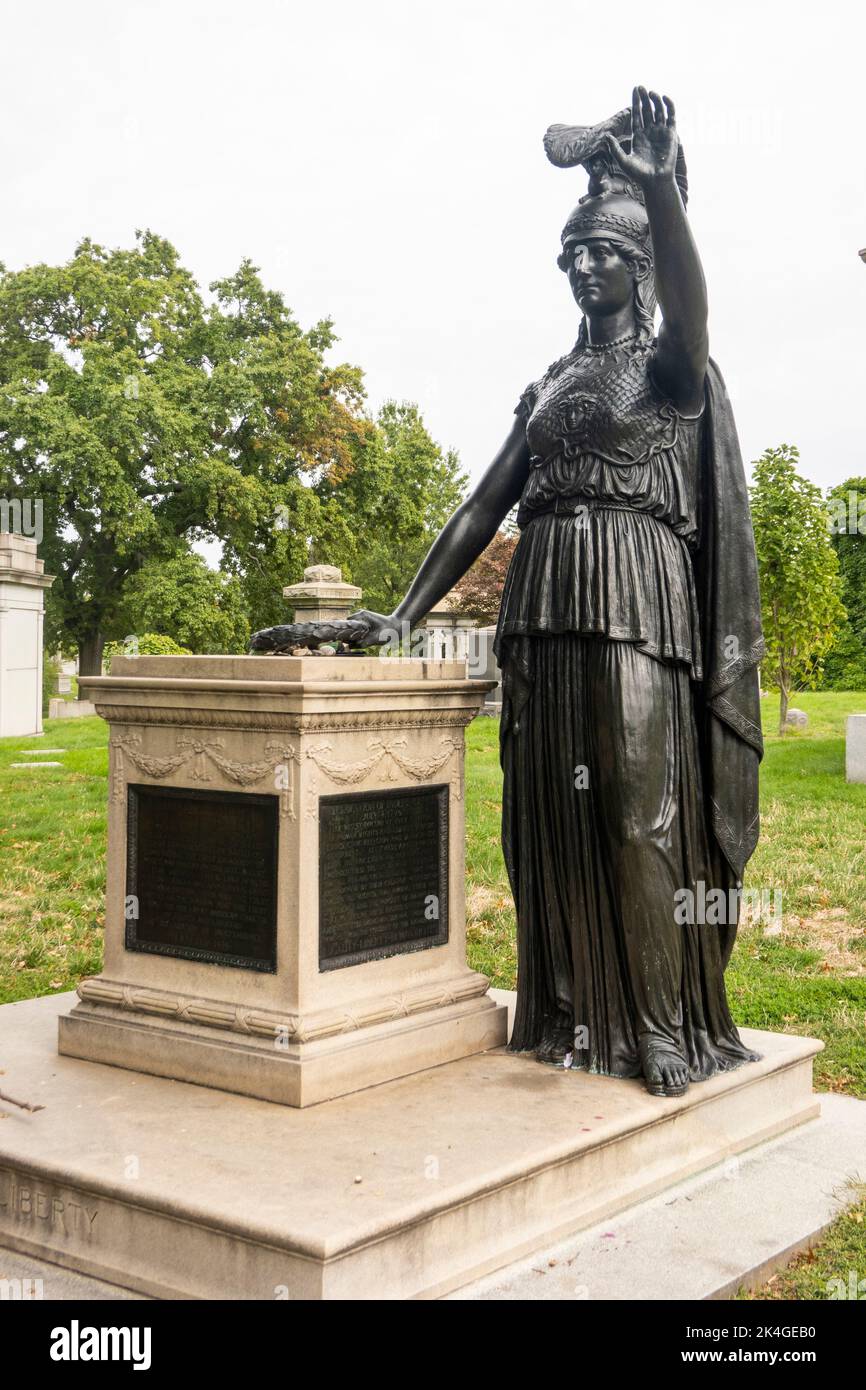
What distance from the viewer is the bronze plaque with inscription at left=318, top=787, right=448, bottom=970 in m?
4.67

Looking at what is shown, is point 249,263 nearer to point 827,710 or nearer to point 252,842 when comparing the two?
point 827,710

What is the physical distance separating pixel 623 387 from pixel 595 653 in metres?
0.98

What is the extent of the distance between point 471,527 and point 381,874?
5.10 ft

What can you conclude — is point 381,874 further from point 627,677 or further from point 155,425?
point 155,425

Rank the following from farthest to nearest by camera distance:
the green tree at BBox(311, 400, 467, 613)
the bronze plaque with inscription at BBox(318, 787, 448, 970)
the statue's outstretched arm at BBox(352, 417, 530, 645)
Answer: the green tree at BBox(311, 400, 467, 613) → the statue's outstretched arm at BBox(352, 417, 530, 645) → the bronze plaque with inscription at BBox(318, 787, 448, 970)

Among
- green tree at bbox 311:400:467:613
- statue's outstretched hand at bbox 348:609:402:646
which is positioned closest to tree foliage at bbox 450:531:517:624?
green tree at bbox 311:400:467:613

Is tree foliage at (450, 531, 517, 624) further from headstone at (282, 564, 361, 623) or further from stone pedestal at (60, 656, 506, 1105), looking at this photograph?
stone pedestal at (60, 656, 506, 1105)

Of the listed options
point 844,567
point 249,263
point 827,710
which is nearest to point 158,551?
point 249,263

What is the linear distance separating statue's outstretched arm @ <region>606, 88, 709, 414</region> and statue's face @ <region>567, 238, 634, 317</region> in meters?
0.34

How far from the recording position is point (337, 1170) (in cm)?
384

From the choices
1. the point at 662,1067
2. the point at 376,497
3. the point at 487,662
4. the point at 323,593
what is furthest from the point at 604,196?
the point at 376,497

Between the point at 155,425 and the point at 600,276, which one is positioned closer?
the point at 600,276

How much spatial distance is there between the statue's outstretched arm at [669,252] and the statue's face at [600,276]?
1.12 feet
